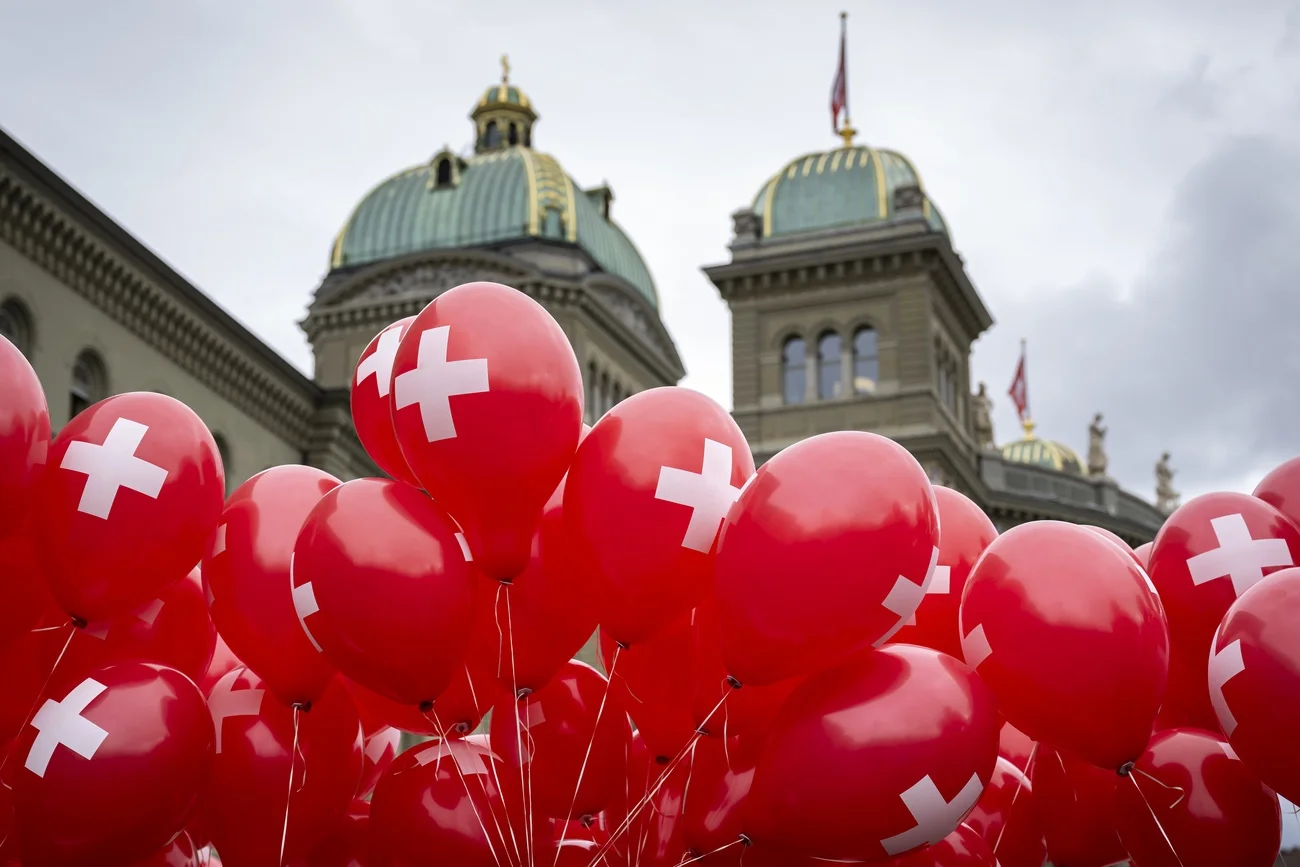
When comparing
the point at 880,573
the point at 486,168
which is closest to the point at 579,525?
the point at 880,573

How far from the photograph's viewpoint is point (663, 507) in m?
6.96

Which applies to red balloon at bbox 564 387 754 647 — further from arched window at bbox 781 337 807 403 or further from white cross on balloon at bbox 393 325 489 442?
arched window at bbox 781 337 807 403

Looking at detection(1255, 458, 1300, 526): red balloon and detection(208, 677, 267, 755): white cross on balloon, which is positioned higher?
detection(1255, 458, 1300, 526): red balloon

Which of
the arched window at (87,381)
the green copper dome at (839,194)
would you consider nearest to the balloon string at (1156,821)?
the arched window at (87,381)

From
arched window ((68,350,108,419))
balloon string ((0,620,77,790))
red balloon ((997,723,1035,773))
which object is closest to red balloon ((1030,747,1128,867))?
red balloon ((997,723,1035,773))

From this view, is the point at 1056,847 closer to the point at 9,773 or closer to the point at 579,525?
the point at 579,525

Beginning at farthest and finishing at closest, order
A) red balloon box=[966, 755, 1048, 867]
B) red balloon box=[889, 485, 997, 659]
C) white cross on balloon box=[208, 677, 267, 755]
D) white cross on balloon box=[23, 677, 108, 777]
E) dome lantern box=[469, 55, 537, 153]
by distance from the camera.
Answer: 1. dome lantern box=[469, 55, 537, 153]
2. red balloon box=[966, 755, 1048, 867]
3. red balloon box=[889, 485, 997, 659]
4. white cross on balloon box=[208, 677, 267, 755]
5. white cross on balloon box=[23, 677, 108, 777]

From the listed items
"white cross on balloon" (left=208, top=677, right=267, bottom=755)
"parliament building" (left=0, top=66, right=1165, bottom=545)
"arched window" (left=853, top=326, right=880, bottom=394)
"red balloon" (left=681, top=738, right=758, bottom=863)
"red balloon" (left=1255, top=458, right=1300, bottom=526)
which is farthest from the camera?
"arched window" (left=853, top=326, right=880, bottom=394)

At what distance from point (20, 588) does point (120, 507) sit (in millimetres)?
962

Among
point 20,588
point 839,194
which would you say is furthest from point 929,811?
point 839,194

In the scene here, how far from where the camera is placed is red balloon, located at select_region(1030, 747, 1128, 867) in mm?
7789

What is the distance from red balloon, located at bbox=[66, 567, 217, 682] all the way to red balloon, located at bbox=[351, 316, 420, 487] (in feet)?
4.46

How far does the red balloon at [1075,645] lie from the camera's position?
6.55m

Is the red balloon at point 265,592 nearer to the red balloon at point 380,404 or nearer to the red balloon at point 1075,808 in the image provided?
the red balloon at point 380,404
